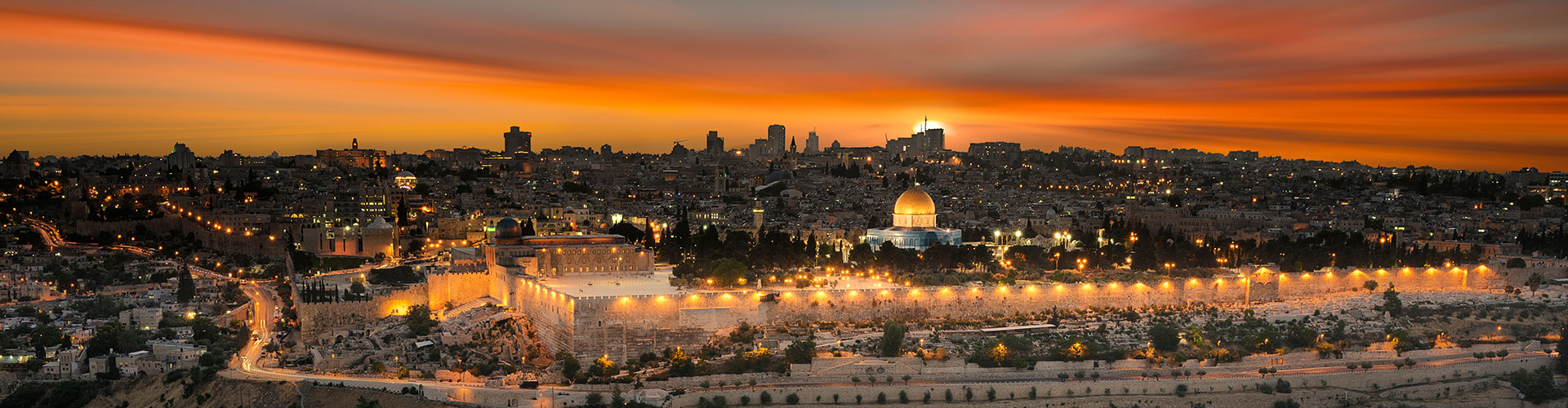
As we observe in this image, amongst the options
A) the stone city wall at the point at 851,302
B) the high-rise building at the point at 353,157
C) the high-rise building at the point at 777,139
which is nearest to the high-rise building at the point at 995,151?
the high-rise building at the point at 777,139

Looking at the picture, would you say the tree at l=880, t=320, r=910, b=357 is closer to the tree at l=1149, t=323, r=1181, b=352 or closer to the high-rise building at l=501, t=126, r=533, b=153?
the tree at l=1149, t=323, r=1181, b=352

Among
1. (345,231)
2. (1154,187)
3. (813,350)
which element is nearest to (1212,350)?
(813,350)

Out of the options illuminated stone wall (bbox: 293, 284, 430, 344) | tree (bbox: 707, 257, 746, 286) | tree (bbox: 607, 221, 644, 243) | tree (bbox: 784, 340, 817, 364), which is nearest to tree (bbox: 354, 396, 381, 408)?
illuminated stone wall (bbox: 293, 284, 430, 344)

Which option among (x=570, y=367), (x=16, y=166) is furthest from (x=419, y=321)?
(x=16, y=166)

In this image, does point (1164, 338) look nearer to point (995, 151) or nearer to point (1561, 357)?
point (1561, 357)

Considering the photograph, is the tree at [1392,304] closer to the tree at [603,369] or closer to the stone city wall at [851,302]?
the stone city wall at [851,302]

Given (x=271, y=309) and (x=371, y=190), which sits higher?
(x=371, y=190)

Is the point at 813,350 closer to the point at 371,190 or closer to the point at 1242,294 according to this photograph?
the point at 1242,294
